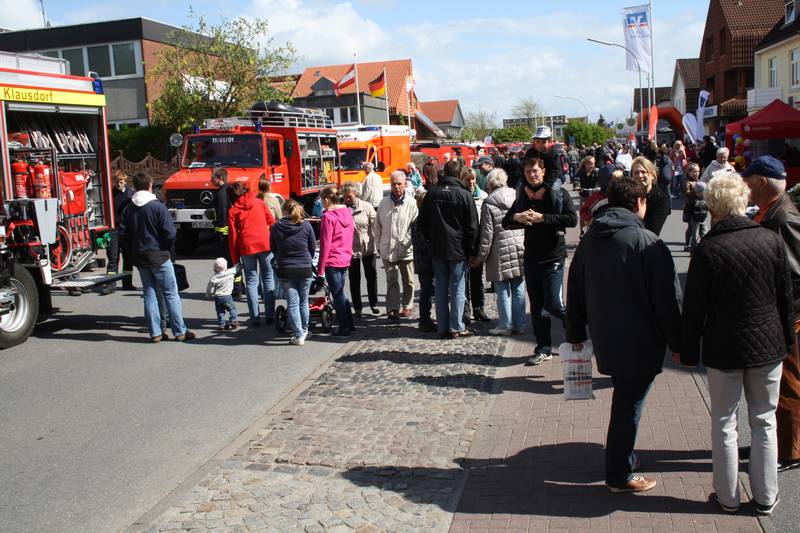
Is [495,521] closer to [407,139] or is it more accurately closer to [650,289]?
[650,289]

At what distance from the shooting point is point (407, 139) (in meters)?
27.7

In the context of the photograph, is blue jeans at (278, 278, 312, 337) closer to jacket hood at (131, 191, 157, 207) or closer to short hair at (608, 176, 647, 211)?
jacket hood at (131, 191, 157, 207)

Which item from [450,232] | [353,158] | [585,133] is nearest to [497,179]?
[450,232]

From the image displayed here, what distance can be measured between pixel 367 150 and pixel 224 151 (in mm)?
8185

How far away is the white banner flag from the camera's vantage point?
106ft

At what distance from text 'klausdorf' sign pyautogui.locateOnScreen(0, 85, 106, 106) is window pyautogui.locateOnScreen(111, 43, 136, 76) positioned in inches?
1067

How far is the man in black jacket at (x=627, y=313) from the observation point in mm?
4367

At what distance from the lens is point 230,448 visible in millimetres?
5852

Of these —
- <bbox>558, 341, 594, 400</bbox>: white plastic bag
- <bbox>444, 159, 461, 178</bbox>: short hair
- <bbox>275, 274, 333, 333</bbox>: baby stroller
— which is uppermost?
<bbox>444, 159, 461, 178</bbox>: short hair

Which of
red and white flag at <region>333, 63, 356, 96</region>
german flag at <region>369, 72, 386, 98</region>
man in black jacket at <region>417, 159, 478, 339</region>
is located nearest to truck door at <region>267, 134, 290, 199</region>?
man in black jacket at <region>417, 159, 478, 339</region>

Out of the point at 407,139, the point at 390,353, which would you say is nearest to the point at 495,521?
the point at 390,353

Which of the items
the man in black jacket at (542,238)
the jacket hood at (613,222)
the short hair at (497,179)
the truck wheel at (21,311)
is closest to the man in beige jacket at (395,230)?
the short hair at (497,179)

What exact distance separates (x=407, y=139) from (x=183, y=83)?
8733 millimetres

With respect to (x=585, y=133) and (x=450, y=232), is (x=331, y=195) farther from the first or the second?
(x=585, y=133)
